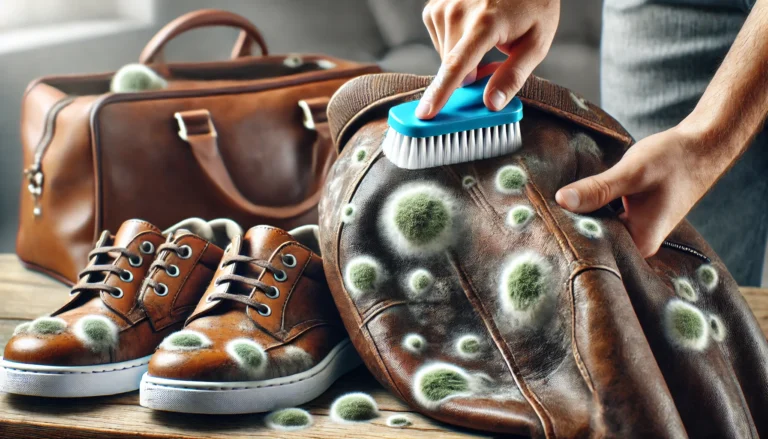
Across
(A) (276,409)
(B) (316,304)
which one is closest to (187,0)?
(B) (316,304)

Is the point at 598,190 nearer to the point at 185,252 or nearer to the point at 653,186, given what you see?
the point at 653,186

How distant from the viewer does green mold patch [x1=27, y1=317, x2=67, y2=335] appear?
2.43 feet

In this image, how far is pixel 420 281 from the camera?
0.72m

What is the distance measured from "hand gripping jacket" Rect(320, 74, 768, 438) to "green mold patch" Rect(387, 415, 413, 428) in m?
0.02

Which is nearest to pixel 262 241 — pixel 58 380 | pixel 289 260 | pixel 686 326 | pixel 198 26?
pixel 289 260

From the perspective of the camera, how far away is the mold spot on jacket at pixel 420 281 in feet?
2.34

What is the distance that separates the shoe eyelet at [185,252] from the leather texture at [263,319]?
52mm

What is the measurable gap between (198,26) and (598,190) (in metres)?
0.93

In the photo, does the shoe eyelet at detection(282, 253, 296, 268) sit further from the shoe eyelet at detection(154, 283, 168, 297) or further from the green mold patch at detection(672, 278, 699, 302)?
the green mold patch at detection(672, 278, 699, 302)

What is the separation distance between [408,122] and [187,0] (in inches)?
51.9

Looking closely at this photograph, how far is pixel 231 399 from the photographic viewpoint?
0.69 m

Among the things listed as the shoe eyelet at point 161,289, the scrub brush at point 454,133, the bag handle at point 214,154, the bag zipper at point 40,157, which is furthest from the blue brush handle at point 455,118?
the bag zipper at point 40,157

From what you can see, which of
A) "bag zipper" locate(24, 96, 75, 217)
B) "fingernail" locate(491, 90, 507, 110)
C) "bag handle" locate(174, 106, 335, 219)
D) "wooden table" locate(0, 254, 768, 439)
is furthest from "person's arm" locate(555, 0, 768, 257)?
"bag zipper" locate(24, 96, 75, 217)

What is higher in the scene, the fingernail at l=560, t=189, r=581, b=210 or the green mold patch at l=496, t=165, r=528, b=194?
the green mold patch at l=496, t=165, r=528, b=194
